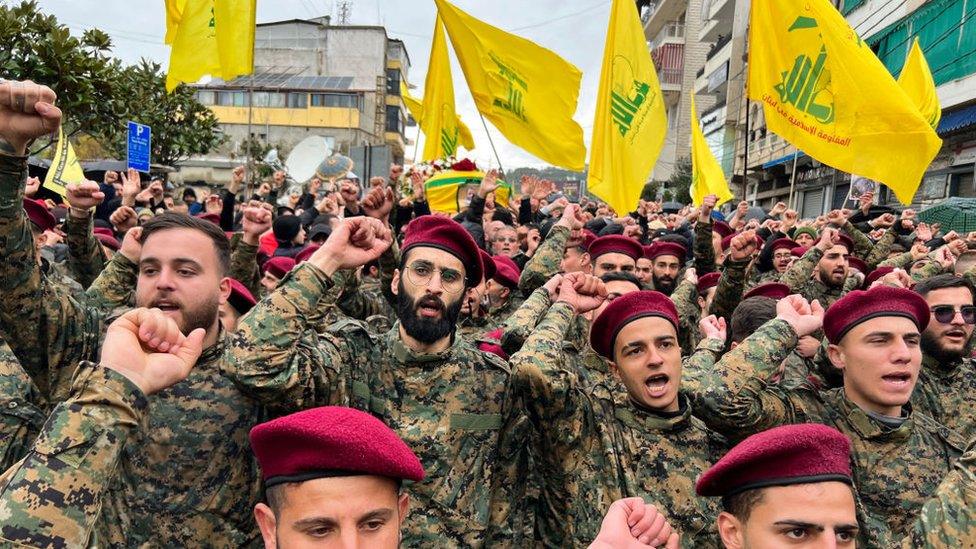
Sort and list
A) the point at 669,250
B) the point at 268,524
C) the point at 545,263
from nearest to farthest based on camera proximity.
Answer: the point at 268,524
the point at 545,263
the point at 669,250

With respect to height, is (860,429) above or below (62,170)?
below

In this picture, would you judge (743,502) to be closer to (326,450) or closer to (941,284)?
(326,450)

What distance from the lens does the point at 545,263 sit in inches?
202

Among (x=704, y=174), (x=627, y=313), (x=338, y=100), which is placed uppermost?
(x=338, y=100)

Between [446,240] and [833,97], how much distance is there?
14.2 feet

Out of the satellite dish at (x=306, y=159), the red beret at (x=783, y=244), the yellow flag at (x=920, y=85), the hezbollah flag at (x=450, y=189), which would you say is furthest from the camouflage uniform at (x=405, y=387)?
the satellite dish at (x=306, y=159)

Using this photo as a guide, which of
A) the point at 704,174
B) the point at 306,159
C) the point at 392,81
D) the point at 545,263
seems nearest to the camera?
the point at 545,263

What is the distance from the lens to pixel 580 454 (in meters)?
3.23

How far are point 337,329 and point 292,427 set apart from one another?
→ 1286mm

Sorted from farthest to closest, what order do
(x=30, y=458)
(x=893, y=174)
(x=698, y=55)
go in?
(x=698, y=55), (x=893, y=174), (x=30, y=458)

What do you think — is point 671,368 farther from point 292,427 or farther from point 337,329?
point 292,427

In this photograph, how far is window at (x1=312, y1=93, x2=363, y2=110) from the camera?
191ft

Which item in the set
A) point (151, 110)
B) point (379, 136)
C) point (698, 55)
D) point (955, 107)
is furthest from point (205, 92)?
point (955, 107)

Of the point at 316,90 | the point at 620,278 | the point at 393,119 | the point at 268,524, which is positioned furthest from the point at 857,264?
the point at 393,119
